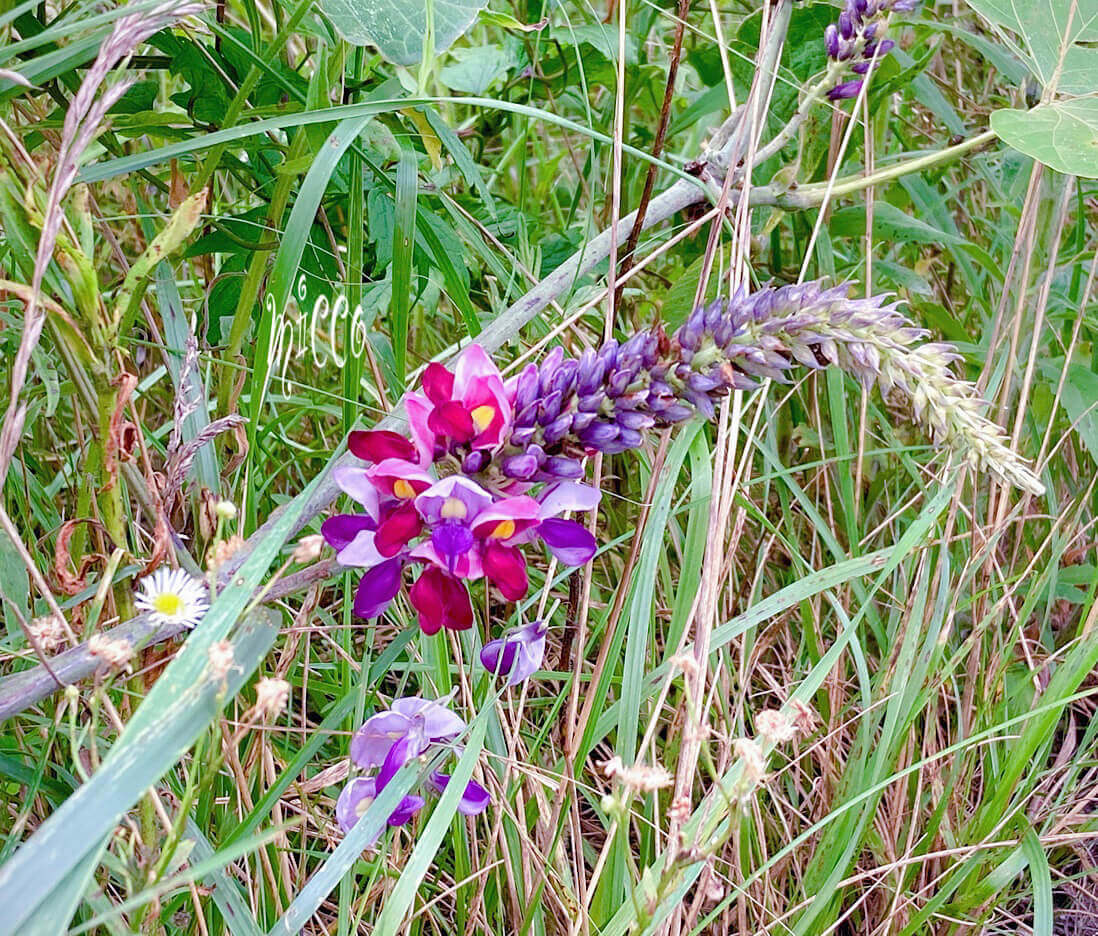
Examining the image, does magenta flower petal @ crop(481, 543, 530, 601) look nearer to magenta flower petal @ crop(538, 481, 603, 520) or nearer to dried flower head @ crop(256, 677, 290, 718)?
magenta flower petal @ crop(538, 481, 603, 520)

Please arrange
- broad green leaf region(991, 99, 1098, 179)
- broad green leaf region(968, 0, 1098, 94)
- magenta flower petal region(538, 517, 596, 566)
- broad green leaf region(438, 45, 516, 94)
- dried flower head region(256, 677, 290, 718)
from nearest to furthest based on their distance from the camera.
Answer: dried flower head region(256, 677, 290, 718) → magenta flower petal region(538, 517, 596, 566) → broad green leaf region(991, 99, 1098, 179) → broad green leaf region(968, 0, 1098, 94) → broad green leaf region(438, 45, 516, 94)

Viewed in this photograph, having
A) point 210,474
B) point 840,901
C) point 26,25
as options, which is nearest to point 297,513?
point 210,474

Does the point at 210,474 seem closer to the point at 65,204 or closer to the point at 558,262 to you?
the point at 65,204

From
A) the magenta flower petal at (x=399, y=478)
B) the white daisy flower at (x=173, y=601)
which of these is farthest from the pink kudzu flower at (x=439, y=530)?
A: the white daisy flower at (x=173, y=601)

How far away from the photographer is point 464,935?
99 cm

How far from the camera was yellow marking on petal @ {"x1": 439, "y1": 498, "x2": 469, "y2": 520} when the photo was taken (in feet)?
2.44

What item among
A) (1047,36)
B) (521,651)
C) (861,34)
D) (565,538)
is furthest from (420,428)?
(1047,36)

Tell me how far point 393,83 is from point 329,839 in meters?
0.72

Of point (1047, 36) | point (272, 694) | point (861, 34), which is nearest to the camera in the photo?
point (272, 694)

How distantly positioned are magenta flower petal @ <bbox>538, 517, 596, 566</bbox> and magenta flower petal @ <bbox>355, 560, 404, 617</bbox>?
0.11 meters

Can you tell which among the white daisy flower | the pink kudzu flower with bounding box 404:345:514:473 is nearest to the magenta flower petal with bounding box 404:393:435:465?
the pink kudzu flower with bounding box 404:345:514:473

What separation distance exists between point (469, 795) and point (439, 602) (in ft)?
0.76

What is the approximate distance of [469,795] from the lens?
912 mm

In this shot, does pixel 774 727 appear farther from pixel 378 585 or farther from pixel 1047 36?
pixel 1047 36
